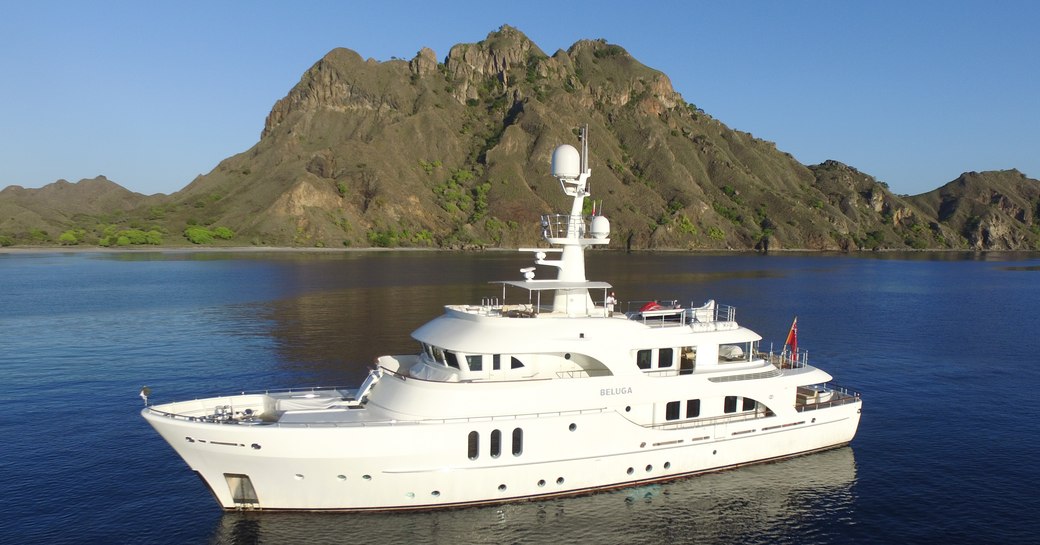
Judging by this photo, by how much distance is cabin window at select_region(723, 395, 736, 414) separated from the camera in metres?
21.2

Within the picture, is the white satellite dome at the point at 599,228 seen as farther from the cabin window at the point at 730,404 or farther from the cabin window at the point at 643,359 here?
the cabin window at the point at 730,404

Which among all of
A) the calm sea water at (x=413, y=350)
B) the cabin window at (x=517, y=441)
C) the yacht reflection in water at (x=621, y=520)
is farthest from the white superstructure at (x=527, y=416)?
the calm sea water at (x=413, y=350)

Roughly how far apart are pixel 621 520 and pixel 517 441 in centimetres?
377

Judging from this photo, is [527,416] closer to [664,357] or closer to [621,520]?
[621,520]

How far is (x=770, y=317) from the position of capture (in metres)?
55.6

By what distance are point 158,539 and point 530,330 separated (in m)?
11.8

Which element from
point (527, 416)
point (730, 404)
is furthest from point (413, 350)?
point (730, 404)

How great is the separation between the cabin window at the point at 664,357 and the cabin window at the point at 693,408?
4.60 feet

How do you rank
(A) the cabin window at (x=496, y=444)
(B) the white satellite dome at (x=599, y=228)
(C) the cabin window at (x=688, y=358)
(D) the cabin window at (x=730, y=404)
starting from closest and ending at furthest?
(A) the cabin window at (x=496, y=444) → (D) the cabin window at (x=730, y=404) → (C) the cabin window at (x=688, y=358) → (B) the white satellite dome at (x=599, y=228)

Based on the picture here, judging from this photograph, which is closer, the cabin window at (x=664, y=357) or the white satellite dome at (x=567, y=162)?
the cabin window at (x=664, y=357)

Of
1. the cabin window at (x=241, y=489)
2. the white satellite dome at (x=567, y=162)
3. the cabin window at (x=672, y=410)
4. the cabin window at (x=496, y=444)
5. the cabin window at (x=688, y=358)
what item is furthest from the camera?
the white satellite dome at (x=567, y=162)

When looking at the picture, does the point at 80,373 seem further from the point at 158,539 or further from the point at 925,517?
the point at 925,517

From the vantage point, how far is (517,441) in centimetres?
1786

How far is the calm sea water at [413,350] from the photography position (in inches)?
681
